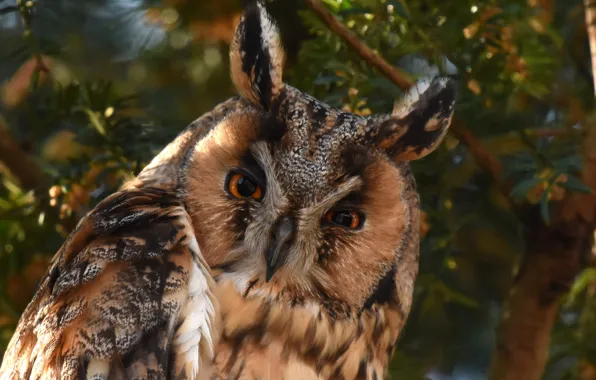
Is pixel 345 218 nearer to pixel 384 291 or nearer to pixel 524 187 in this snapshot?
pixel 384 291

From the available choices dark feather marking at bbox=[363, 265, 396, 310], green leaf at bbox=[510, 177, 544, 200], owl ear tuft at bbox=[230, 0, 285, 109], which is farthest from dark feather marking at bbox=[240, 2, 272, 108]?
green leaf at bbox=[510, 177, 544, 200]

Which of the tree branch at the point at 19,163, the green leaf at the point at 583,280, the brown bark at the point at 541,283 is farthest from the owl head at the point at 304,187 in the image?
the tree branch at the point at 19,163

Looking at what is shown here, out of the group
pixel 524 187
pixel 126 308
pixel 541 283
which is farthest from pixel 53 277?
pixel 541 283

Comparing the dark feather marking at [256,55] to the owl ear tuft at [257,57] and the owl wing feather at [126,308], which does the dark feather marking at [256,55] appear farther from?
the owl wing feather at [126,308]

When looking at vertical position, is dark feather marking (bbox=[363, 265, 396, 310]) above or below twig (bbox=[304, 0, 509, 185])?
below

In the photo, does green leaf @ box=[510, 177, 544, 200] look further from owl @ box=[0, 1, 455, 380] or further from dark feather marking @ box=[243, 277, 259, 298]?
dark feather marking @ box=[243, 277, 259, 298]

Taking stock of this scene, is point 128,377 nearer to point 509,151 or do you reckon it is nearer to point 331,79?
point 331,79

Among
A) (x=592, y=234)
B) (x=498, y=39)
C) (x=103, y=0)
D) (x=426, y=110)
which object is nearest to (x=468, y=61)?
(x=498, y=39)

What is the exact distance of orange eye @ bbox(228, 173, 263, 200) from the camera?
2498mm

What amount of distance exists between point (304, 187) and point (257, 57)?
16.0 inches

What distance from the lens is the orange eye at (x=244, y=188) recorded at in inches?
98.3

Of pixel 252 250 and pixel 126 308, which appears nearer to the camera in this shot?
pixel 126 308

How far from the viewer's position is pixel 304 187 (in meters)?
2.43

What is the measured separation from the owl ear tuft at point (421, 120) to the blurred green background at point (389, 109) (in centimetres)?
11
